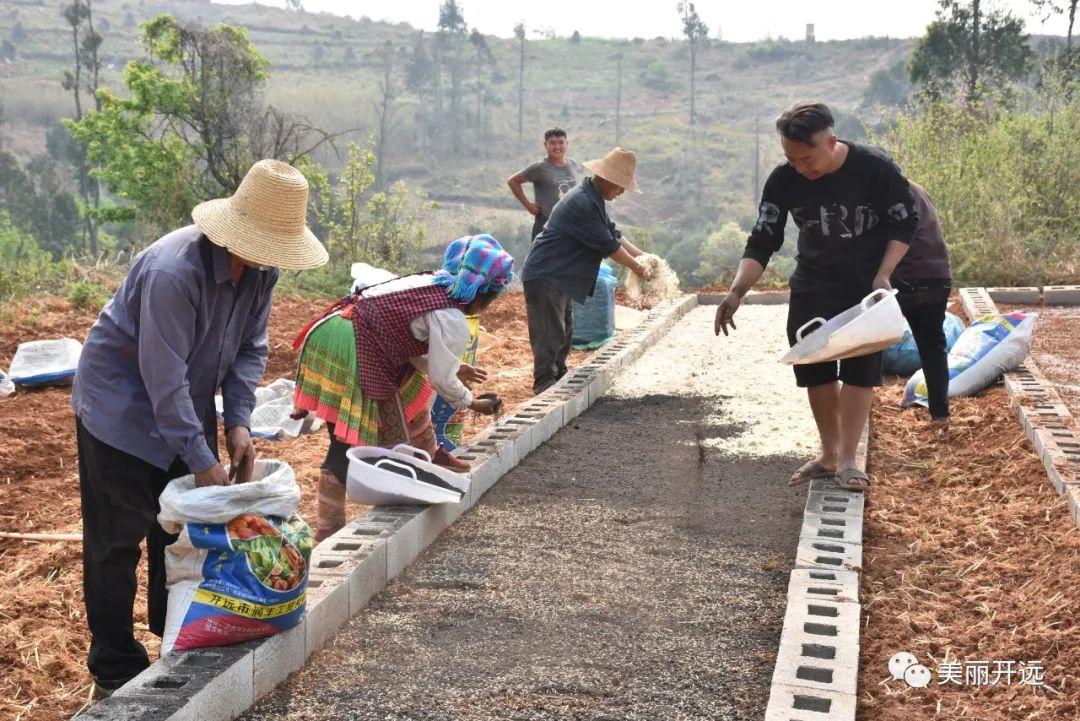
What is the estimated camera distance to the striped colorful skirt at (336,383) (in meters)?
4.50

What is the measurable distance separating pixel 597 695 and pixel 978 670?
1132 mm

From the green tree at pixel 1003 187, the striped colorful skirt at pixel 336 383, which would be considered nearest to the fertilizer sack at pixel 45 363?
the striped colorful skirt at pixel 336 383

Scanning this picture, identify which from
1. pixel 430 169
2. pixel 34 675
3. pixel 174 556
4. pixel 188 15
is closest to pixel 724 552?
pixel 174 556

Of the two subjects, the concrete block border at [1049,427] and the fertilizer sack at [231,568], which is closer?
the fertilizer sack at [231,568]

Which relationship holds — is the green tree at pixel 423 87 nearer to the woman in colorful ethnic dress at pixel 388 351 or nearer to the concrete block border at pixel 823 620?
the woman in colorful ethnic dress at pixel 388 351

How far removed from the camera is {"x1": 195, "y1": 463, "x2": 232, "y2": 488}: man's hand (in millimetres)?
3049

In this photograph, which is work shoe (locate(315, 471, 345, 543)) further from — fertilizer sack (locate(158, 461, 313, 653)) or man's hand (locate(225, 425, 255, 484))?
fertilizer sack (locate(158, 461, 313, 653))

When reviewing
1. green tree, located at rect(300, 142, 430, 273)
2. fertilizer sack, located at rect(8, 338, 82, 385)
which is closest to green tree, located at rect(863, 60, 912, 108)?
green tree, located at rect(300, 142, 430, 273)

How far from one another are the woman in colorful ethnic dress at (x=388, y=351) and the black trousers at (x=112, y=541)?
4.21 ft

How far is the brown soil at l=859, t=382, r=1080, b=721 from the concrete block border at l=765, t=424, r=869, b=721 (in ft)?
0.32

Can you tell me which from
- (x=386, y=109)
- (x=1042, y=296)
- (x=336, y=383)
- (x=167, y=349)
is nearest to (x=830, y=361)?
(x=336, y=383)

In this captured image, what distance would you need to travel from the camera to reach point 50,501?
18.1 ft

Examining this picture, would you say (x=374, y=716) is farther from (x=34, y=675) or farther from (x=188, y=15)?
(x=188, y=15)

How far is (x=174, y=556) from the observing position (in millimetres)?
3191
